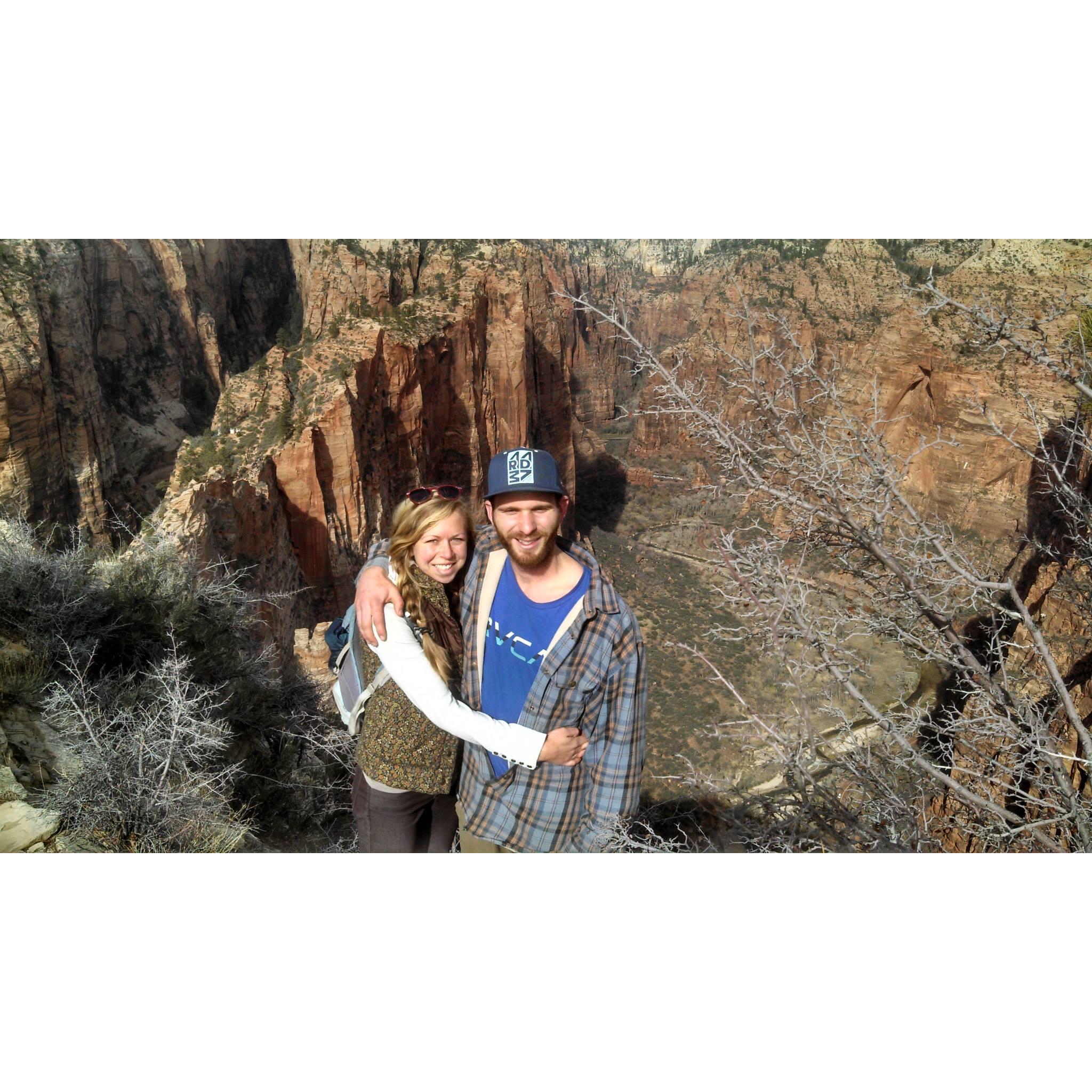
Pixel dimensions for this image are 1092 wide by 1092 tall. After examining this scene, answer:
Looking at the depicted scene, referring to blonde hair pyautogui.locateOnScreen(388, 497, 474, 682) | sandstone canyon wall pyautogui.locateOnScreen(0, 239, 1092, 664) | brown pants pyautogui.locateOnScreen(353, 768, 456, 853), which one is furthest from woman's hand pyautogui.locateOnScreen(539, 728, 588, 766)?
sandstone canyon wall pyautogui.locateOnScreen(0, 239, 1092, 664)

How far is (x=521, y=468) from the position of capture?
7.13 feet

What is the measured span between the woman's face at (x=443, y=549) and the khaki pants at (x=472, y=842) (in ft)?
3.00

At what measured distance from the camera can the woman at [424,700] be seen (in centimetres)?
218

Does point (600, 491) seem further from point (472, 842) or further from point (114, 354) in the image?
point (472, 842)

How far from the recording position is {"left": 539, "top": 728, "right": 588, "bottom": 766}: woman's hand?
2.27m

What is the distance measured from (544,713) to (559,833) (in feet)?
1.65

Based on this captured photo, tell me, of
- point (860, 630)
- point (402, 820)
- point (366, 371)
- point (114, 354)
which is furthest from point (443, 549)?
point (114, 354)

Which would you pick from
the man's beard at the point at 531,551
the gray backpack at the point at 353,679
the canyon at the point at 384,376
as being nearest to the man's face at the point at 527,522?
the man's beard at the point at 531,551

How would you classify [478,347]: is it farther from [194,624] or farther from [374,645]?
[374,645]

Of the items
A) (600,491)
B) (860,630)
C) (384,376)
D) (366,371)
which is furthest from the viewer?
(600,491)

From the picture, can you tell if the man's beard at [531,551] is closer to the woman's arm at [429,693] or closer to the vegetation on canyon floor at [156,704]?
the woman's arm at [429,693]

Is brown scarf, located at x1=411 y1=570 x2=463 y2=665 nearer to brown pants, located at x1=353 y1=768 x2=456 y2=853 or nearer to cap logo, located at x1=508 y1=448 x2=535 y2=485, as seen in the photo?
cap logo, located at x1=508 y1=448 x2=535 y2=485

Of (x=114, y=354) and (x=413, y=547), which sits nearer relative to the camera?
(x=413, y=547)

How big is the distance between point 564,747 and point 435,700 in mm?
466
